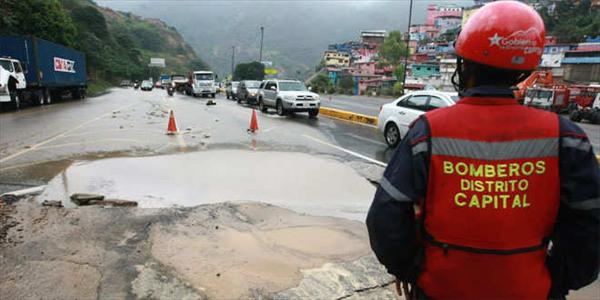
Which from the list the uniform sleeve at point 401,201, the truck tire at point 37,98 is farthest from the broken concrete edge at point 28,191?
the truck tire at point 37,98

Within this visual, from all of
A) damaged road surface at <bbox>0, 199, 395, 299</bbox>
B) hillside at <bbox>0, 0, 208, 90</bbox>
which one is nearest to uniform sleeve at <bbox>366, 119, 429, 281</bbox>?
damaged road surface at <bbox>0, 199, 395, 299</bbox>

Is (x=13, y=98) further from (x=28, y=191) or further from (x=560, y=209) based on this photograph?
(x=560, y=209)

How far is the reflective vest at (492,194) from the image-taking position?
1.47 meters

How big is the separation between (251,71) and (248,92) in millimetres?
76196

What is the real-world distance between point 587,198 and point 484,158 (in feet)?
1.33

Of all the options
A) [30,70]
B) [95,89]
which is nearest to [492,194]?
[30,70]

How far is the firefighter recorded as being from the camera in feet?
4.85

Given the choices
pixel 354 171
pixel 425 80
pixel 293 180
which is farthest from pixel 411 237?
pixel 425 80

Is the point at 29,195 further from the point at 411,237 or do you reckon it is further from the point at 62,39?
the point at 62,39

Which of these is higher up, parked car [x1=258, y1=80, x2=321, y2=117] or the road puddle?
parked car [x1=258, y1=80, x2=321, y2=117]

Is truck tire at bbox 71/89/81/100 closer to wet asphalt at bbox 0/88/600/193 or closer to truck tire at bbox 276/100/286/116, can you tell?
wet asphalt at bbox 0/88/600/193

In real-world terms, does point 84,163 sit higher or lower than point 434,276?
lower

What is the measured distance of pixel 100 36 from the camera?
83250 millimetres

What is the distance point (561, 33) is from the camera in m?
74.8
